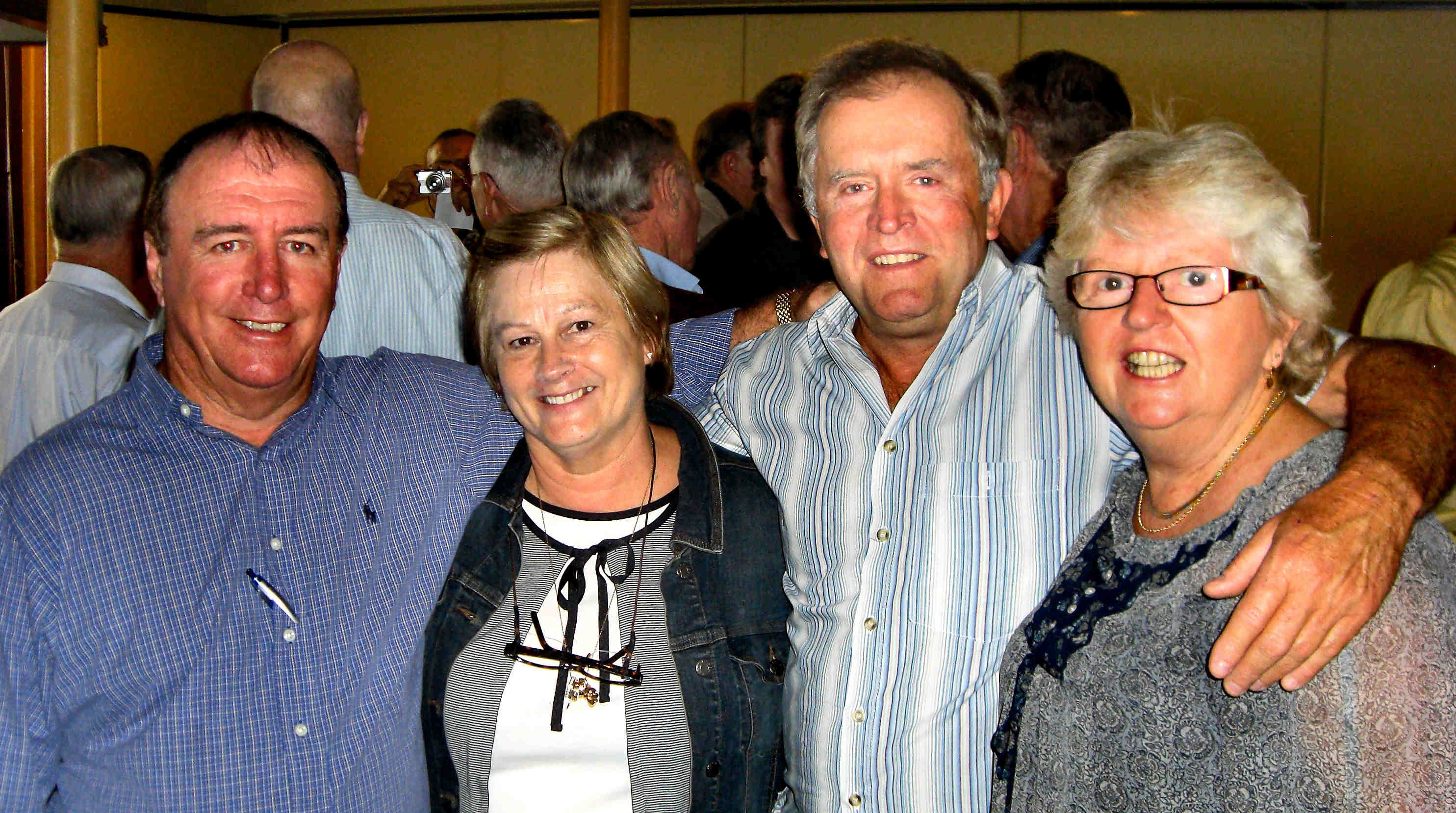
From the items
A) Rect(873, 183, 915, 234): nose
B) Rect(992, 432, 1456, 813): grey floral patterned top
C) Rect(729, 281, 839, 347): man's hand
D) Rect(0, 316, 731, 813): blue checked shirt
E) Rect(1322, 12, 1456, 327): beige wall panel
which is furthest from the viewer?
Rect(1322, 12, 1456, 327): beige wall panel

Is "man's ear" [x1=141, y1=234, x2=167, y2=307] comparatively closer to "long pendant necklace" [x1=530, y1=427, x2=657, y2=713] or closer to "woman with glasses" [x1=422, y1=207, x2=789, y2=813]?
"woman with glasses" [x1=422, y1=207, x2=789, y2=813]

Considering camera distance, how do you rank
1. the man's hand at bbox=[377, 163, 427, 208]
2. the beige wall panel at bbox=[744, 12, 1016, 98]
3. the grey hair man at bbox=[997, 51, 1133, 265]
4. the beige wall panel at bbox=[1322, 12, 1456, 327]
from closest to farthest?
the grey hair man at bbox=[997, 51, 1133, 265]
the man's hand at bbox=[377, 163, 427, 208]
the beige wall panel at bbox=[1322, 12, 1456, 327]
the beige wall panel at bbox=[744, 12, 1016, 98]

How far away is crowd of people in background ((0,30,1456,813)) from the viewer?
4.58ft

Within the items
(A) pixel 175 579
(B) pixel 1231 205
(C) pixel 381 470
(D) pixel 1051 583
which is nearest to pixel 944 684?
(D) pixel 1051 583

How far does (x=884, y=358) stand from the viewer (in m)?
2.00

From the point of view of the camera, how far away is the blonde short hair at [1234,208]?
4.69 ft

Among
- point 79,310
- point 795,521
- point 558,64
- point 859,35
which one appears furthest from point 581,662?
point 558,64

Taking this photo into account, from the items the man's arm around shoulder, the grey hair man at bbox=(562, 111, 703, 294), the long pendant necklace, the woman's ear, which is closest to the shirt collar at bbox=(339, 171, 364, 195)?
the grey hair man at bbox=(562, 111, 703, 294)

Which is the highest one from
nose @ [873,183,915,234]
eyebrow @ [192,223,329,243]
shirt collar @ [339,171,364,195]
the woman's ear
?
shirt collar @ [339,171,364,195]

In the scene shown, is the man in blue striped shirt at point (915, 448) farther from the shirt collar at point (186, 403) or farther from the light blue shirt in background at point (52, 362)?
the light blue shirt in background at point (52, 362)

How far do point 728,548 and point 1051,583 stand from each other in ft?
1.82

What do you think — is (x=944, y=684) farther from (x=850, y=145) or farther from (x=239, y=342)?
(x=239, y=342)

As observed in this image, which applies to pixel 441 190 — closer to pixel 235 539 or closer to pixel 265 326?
pixel 265 326

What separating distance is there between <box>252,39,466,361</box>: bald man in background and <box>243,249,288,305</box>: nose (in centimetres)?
99
